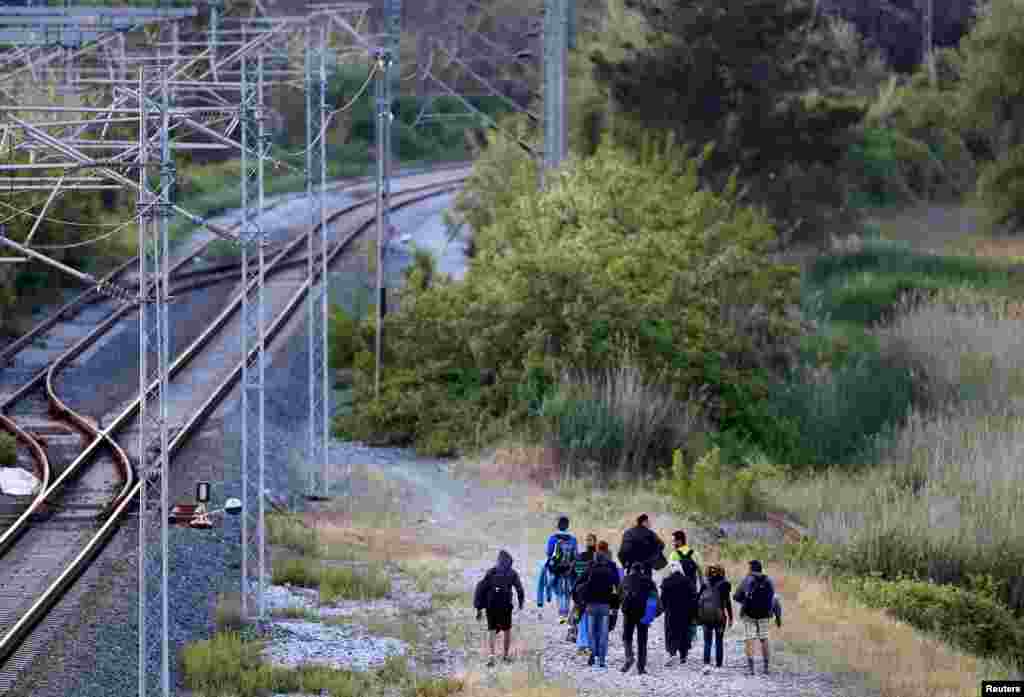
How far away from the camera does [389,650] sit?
66.4ft

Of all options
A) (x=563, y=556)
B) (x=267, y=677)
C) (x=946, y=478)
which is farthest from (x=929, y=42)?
(x=267, y=677)

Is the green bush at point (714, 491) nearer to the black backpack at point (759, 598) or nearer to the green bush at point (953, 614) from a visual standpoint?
the green bush at point (953, 614)

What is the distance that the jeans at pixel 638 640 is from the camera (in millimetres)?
18906

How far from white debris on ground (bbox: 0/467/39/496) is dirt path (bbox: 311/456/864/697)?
545 centimetres

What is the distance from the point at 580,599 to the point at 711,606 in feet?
4.52

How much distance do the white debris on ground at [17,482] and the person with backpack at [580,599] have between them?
365 inches

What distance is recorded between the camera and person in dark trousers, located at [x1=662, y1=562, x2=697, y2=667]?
18578 millimetres

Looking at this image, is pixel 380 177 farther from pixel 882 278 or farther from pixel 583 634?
pixel 882 278

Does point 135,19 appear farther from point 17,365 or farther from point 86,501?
point 17,365

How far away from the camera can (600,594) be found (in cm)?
1866

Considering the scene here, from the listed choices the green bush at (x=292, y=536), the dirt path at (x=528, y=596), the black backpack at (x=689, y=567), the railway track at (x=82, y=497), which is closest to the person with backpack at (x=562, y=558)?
the dirt path at (x=528, y=596)

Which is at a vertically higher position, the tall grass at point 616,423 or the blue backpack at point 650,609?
the blue backpack at point 650,609

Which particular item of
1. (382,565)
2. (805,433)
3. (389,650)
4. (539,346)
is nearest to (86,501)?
(382,565)

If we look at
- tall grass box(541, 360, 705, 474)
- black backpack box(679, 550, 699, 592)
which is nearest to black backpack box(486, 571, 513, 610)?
black backpack box(679, 550, 699, 592)
